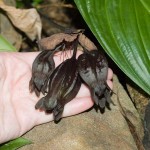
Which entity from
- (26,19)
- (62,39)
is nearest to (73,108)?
(62,39)

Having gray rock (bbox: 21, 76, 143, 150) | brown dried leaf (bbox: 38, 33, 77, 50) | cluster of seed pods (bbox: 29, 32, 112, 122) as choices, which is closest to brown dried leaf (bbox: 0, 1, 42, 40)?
brown dried leaf (bbox: 38, 33, 77, 50)

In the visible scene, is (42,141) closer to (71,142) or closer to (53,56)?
(71,142)

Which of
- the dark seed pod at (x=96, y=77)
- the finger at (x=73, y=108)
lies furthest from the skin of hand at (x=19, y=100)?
the dark seed pod at (x=96, y=77)

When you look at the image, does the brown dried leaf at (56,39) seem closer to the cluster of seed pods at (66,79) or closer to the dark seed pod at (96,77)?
the cluster of seed pods at (66,79)

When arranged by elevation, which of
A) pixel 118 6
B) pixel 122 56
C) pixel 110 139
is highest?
pixel 118 6

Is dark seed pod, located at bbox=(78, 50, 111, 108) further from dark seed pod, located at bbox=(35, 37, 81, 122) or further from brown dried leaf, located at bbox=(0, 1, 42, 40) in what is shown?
brown dried leaf, located at bbox=(0, 1, 42, 40)

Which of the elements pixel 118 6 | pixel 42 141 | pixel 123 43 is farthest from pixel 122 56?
pixel 42 141

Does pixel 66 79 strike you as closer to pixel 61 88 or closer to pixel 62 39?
pixel 61 88
